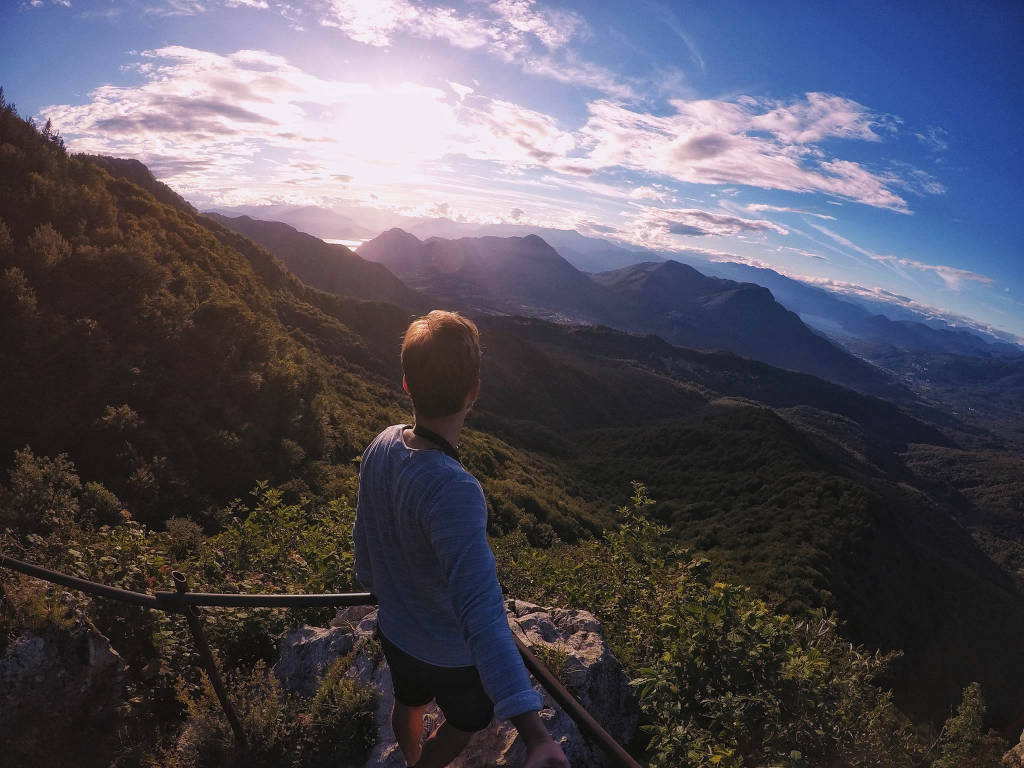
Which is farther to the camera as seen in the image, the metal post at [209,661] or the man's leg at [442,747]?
the metal post at [209,661]

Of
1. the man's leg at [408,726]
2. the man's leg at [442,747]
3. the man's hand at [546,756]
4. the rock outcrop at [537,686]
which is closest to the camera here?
the man's hand at [546,756]

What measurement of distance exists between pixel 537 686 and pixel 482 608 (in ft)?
10.5

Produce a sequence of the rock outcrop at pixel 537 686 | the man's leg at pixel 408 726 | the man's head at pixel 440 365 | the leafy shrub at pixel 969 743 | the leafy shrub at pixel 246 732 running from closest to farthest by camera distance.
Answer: the man's head at pixel 440 365, the man's leg at pixel 408 726, the leafy shrub at pixel 246 732, the rock outcrop at pixel 537 686, the leafy shrub at pixel 969 743

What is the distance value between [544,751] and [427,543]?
2.53 ft

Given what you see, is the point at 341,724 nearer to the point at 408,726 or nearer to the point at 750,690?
the point at 408,726

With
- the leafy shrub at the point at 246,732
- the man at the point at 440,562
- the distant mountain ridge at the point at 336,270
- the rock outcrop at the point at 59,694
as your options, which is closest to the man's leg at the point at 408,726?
the man at the point at 440,562

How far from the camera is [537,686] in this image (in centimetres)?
411

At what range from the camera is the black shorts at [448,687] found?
2.21 metres

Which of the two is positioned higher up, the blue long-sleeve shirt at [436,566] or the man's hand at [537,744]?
the blue long-sleeve shirt at [436,566]

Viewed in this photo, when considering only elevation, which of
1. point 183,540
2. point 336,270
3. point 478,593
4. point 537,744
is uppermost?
point 336,270

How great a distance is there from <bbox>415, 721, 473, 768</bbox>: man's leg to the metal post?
141cm

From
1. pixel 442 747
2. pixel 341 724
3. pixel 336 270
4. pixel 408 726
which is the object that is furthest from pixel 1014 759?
pixel 336 270

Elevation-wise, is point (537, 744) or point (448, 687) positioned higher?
point (537, 744)

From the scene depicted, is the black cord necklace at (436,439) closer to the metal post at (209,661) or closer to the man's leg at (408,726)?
the man's leg at (408,726)
